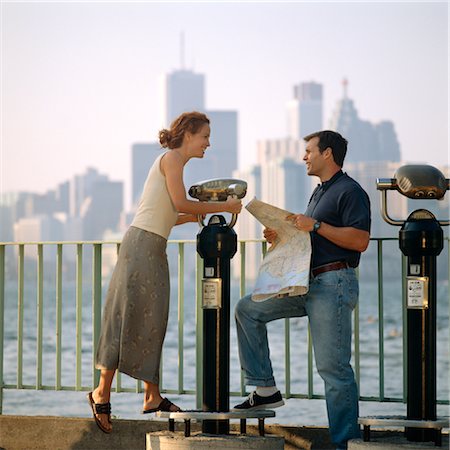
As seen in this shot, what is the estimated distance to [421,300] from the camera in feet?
15.4

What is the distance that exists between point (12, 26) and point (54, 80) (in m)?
10.0

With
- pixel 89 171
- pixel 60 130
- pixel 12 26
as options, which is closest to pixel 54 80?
pixel 60 130

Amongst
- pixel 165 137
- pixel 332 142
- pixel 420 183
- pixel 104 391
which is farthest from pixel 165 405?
pixel 420 183

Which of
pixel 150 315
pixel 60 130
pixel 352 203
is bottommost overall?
pixel 150 315

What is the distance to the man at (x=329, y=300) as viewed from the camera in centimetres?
471

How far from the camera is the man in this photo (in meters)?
4.71

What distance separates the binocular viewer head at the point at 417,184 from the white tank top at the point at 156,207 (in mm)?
912

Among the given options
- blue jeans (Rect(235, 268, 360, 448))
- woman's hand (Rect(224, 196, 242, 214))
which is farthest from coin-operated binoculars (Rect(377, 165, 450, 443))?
woman's hand (Rect(224, 196, 242, 214))

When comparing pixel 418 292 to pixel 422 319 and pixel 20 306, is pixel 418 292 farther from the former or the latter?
pixel 20 306

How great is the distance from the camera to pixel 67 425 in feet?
17.9

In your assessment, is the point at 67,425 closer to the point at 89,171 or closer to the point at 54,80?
the point at 54,80

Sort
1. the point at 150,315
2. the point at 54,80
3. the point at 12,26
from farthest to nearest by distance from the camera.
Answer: the point at 54,80, the point at 12,26, the point at 150,315

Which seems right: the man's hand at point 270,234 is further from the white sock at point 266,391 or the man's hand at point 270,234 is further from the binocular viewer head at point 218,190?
the white sock at point 266,391

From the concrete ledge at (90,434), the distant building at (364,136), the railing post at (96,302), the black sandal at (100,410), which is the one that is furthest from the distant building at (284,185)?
the black sandal at (100,410)
